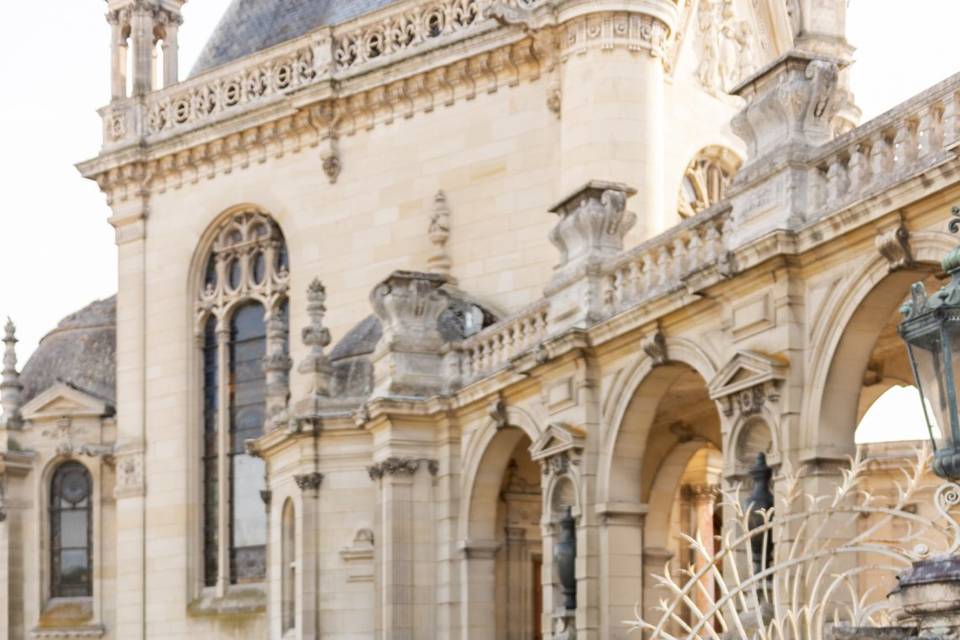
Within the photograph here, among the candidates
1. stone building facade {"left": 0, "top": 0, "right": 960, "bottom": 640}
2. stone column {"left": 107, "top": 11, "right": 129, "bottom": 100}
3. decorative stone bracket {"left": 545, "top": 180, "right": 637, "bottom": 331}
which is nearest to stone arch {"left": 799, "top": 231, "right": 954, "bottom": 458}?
stone building facade {"left": 0, "top": 0, "right": 960, "bottom": 640}

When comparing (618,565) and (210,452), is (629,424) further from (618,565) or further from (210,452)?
(210,452)

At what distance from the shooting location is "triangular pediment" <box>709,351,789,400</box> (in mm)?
16672

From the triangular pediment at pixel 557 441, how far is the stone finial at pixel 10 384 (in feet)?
53.9

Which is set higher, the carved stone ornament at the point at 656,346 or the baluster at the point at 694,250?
the baluster at the point at 694,250

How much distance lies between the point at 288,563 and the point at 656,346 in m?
9.65

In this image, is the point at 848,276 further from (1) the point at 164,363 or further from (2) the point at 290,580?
(1) the point at 164,363

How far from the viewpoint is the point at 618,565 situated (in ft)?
66.8

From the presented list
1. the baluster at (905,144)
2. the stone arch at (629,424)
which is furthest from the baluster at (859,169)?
the stone arch at (629,424)

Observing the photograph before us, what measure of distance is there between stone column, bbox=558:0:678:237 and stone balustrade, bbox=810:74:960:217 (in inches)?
380

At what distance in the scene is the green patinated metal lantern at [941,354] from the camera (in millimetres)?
8234

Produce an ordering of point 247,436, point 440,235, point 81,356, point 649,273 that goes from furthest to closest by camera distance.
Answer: point 81,356 < point 247,436 < point 440,235 < point 649,273

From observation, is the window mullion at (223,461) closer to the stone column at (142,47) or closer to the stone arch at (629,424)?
the stone column at (142,47)

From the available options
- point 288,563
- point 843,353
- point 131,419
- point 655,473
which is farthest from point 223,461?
point 843,353

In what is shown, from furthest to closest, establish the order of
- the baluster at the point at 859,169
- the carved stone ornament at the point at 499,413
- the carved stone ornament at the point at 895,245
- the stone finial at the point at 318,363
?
1. the stone finial at the point at 318,363
2. the carved stone ornament at the point at 499,413
3. the baluster at the point at 859,169
4. the carved stone ornament at the point at 895,245
